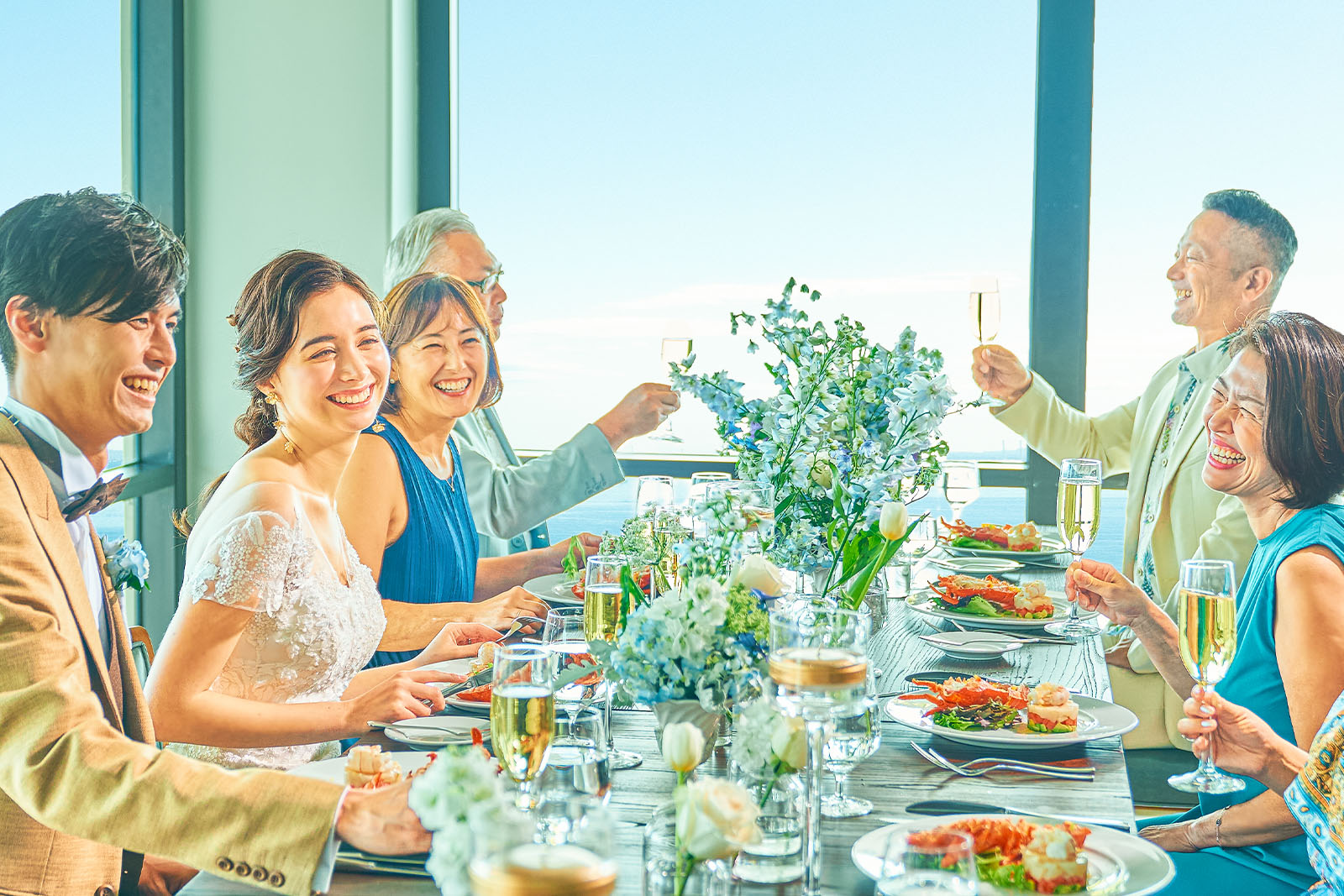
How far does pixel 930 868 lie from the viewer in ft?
2.63

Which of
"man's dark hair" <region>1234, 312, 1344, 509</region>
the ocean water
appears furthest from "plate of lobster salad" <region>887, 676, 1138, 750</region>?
the ocean water

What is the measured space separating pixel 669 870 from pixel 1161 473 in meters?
2.73

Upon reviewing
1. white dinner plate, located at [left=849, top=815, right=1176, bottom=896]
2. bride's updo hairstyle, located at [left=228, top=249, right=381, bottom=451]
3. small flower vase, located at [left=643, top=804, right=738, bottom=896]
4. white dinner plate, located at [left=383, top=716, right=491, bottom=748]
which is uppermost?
bride's updo hairstyle, located at [left=228, top=249, right=381, bottom=451]

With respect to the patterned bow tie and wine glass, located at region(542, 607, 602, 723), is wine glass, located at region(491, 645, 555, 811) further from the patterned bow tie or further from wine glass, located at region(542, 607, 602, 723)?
the patterned bow tie

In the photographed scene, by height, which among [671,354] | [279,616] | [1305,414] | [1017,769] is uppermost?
[671,354]

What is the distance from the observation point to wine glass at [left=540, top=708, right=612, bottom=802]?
1.05 meters

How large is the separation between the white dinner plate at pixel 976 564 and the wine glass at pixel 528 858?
2.21 meters

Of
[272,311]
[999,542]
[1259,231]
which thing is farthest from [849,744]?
[1259,231]

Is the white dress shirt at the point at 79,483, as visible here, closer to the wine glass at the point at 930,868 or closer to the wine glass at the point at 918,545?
the wine glass at the point at 930,868

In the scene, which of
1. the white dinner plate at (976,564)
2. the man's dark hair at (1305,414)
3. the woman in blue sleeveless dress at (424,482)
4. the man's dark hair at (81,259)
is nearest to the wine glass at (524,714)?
the man's dark hair at (81,259)

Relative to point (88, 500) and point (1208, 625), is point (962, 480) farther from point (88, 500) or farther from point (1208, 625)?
point (88, 500)

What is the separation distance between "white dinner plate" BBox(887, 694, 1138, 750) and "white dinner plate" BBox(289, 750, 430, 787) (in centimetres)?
63

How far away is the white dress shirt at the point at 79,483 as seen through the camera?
1415mm

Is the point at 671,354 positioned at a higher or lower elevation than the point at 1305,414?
higher
